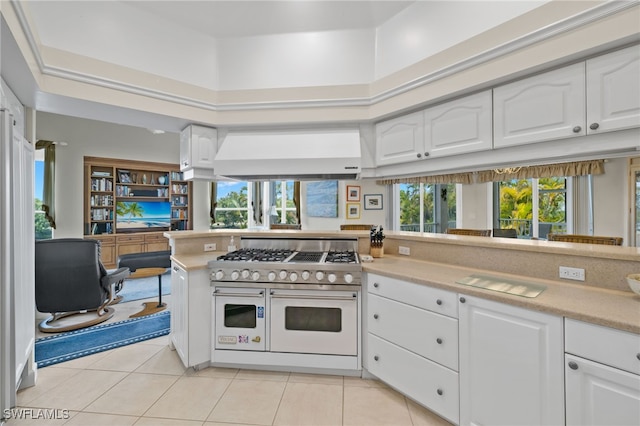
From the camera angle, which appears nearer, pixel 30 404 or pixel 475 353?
pixel 475 353

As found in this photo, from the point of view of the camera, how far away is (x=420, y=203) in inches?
247

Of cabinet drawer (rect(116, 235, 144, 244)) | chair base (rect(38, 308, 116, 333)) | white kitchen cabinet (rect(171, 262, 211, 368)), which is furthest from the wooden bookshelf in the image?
white kitchen cabinet (rect(171, 262, 211, 368))

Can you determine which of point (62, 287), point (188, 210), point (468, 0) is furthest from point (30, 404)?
point (188, 210)

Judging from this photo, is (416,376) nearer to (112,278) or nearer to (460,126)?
(460,126)

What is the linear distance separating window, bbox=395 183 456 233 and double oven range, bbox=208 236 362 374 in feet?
13.8

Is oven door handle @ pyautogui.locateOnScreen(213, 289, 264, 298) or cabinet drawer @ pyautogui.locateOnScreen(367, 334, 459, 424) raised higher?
oven door handle @ pyautogui.locateOnScreen(213, 289, 264, 298)

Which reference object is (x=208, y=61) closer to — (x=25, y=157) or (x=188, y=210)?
(x=25, y=157)

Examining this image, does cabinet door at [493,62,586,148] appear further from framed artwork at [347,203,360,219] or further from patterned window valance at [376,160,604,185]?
framed artwork at [347,203,360,219]

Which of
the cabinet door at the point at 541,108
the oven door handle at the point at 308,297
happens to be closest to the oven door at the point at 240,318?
the oven door handle at the point at 308,297

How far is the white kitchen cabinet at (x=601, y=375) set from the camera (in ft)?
3.61

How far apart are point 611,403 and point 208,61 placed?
3750 millimetres

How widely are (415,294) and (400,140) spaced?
1.44 m

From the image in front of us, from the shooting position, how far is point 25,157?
1.90m

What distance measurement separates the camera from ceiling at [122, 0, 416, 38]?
255 cm
